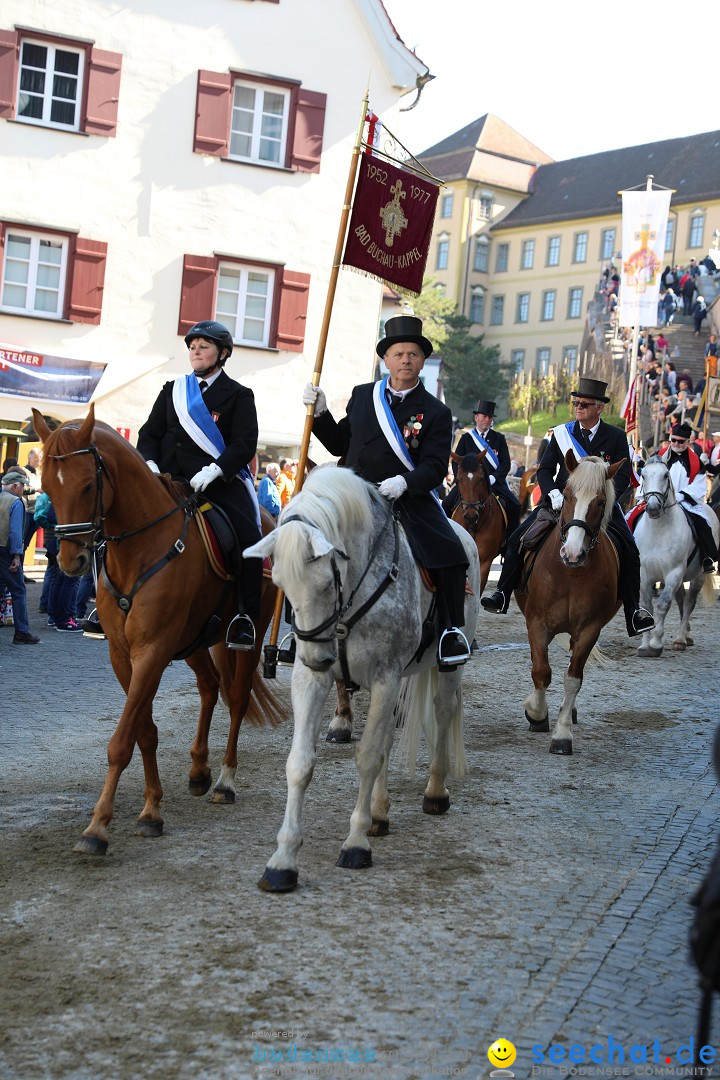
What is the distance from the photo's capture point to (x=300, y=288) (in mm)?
26812

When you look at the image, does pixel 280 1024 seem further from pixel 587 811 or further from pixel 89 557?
pixel 587 811

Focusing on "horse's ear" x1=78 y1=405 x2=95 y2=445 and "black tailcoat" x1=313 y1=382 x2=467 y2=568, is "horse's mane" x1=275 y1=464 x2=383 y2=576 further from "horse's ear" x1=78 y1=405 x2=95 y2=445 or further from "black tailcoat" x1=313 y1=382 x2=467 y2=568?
"horse's ear" x1=78 y1=405 x2=95 y2=445

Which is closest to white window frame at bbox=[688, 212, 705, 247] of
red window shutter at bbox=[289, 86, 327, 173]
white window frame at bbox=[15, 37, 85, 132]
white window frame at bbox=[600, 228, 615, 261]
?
white window frame at bbox=[600, 228, 615, 261]

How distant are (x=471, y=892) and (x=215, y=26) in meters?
24.1

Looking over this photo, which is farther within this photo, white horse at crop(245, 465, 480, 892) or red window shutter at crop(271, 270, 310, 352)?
red window shutter at crop(271, 270, 310, 352)

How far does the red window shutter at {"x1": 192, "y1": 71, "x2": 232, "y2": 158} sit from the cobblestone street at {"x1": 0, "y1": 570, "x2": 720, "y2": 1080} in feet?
63.0

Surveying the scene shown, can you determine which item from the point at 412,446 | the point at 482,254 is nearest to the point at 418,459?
the point at 412,446

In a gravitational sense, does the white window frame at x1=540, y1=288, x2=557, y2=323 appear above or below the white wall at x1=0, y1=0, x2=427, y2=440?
above

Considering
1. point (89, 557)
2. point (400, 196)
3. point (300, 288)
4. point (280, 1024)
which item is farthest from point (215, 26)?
point (280, 1024)

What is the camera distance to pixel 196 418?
7.65 m

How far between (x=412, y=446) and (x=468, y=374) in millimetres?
70084

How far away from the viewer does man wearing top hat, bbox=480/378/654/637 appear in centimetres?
1037

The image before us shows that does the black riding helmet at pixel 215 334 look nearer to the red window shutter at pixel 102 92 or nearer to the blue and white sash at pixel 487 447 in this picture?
the blue and white sash at pixel 487 447

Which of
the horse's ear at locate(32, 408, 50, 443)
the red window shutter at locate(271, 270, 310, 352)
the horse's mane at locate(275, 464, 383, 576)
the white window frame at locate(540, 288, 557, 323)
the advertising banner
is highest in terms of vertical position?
the white window frame at locate(540, 288, 557, 323)
